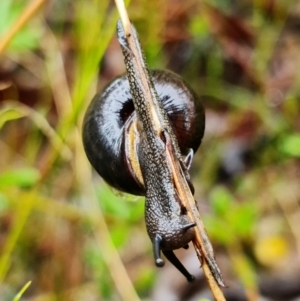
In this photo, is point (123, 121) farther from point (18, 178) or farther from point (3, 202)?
point (3, 202)

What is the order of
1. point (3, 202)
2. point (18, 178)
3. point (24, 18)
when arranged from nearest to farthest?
1. point (24, 18)
2. point (18, 178)
3. point (3, 202)

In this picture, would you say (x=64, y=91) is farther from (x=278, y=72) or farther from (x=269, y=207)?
(x=278, y=72)

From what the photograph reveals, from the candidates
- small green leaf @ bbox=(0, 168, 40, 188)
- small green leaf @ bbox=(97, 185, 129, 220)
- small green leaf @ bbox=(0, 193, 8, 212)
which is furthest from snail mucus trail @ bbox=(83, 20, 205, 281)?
small green leaf @ bbox=(97, 185, 129, 220)

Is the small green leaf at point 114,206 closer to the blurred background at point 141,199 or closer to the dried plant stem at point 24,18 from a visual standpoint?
the blurred background at point 141,199

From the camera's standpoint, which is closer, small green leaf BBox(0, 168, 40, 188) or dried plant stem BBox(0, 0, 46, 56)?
dried plant stem BBox(0, 0, 46, 56)

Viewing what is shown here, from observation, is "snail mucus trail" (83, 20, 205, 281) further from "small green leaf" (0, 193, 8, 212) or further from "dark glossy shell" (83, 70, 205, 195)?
"small green leaf" (0, 193, 8, 212)

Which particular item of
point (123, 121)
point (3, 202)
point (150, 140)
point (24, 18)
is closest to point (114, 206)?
point (3, 202)
